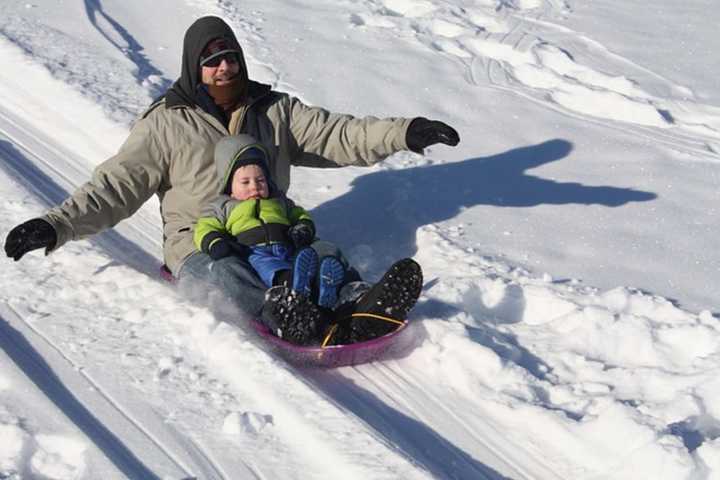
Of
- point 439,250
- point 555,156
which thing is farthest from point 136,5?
point 439,250

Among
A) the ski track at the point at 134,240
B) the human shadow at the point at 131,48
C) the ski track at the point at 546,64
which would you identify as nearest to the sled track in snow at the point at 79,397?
the ski track at the point at 134,240

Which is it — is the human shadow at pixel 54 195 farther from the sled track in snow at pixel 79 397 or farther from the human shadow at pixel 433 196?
the human shadow at pixel 433 196

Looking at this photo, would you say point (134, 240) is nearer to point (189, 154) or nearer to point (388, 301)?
point (189, 154)

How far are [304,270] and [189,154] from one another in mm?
884

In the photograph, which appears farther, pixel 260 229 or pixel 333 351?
pixel 260 229

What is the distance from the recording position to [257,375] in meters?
3.46

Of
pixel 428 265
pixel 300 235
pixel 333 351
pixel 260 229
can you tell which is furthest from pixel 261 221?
pixel 428 265

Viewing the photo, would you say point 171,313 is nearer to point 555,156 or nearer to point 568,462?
point 568,462

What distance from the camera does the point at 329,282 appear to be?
3.79 meters

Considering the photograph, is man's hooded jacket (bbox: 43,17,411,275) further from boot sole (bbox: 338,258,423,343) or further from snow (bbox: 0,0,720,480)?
boot sole (bbox: 338,258,423,343)

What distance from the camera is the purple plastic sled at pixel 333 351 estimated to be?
3.63 m

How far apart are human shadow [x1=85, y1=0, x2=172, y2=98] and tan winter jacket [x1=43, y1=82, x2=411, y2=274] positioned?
2147 millimetres

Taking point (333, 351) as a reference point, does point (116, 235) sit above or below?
below

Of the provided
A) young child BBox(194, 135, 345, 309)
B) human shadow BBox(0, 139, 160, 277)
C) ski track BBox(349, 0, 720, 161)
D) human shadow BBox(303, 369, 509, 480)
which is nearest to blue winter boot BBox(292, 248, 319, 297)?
young child BBox(194, 135, 345, 309)
